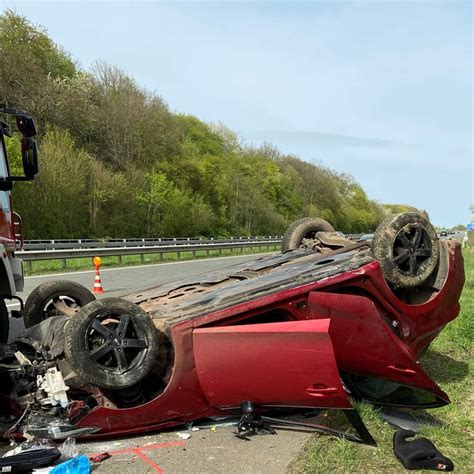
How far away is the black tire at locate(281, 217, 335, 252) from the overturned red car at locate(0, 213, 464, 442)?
1.22 metres

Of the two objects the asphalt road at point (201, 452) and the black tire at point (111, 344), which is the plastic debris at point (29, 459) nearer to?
the asphalt road at point (201, 452)

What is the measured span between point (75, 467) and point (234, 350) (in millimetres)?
1099

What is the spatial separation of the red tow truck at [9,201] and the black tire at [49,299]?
0.15 meters

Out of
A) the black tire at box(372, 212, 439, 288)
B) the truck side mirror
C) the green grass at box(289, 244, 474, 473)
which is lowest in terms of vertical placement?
the green grass at box(289, 244, 474, 473)

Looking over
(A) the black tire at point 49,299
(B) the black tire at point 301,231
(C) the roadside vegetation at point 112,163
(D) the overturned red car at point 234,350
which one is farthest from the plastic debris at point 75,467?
(C) the roadside vegetation at point 112,163

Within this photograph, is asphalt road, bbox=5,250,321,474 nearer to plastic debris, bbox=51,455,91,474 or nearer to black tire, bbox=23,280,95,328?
plastic debris, bbox=51,455,91,474

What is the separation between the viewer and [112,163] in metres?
A: 38.7

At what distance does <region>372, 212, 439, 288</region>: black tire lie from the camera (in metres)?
3.89

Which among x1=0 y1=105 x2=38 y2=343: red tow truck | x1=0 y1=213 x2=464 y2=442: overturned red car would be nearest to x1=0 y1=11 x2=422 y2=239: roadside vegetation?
x1=0 y1=105 x2=38 y2=343: red tow truck

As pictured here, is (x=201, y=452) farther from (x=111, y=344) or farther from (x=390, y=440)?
(x=390, y=440)

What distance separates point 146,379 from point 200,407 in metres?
0.40

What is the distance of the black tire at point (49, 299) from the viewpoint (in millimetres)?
4887

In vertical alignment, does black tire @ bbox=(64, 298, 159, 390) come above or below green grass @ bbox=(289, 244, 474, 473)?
above

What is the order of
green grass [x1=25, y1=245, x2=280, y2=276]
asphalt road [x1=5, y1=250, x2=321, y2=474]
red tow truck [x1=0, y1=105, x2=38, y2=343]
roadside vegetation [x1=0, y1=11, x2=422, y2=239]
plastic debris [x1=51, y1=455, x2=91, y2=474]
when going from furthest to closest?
roadside vegetation [x1=0, y1=11, x2=422, y2=239]
green grass [x1=25, y1=245, x2=280, y2=276]
red tow truck [x1=0, y1=105, x2=38, y2=343]
asphalt road [x1=5, y1=250, x2=321, y2=474]
plastic debris [x1=51, y1=455, x2=91, y2=474]
